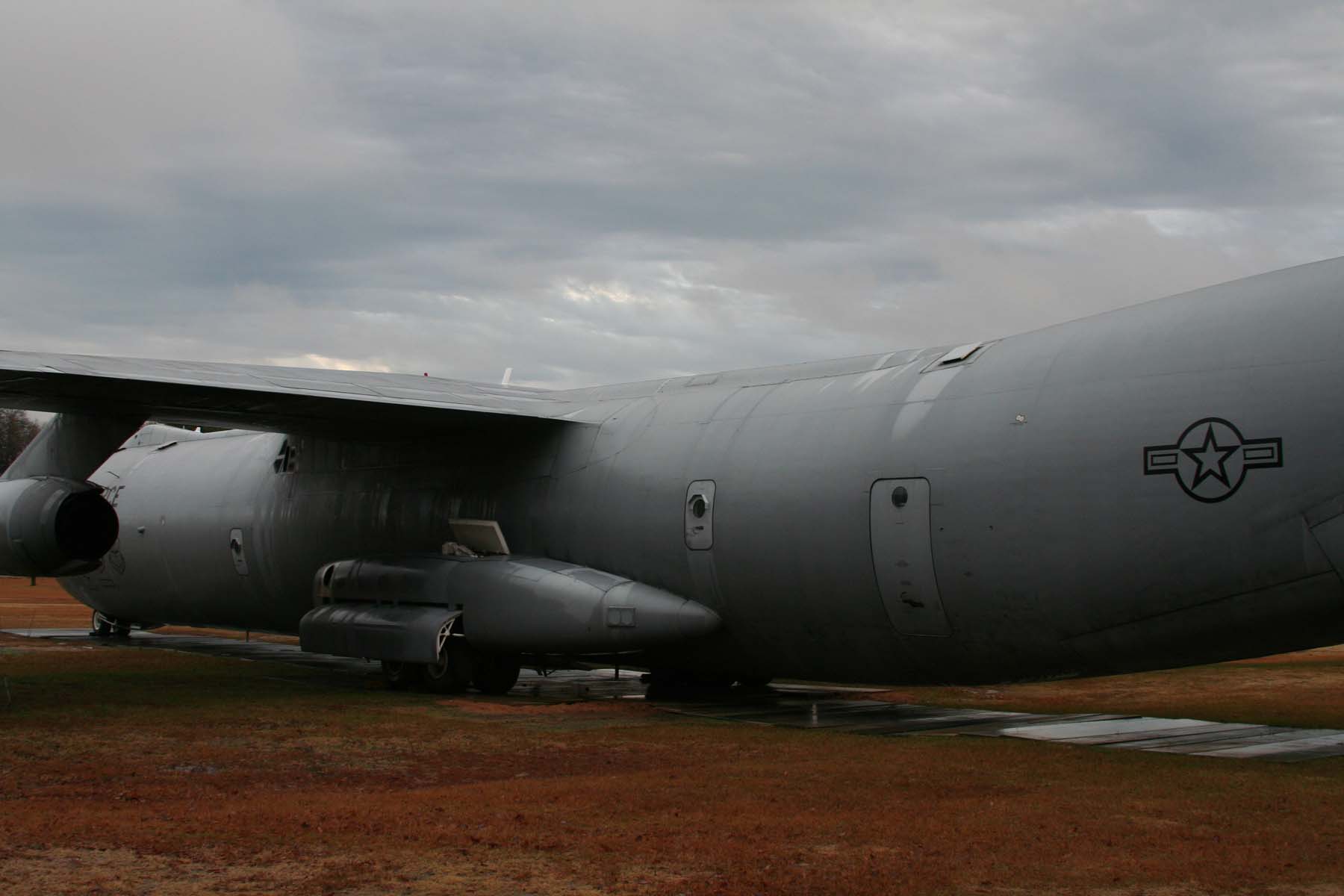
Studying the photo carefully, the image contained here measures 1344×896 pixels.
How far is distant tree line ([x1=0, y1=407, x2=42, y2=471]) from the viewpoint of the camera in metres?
96.8

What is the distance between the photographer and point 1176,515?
10.8 meters

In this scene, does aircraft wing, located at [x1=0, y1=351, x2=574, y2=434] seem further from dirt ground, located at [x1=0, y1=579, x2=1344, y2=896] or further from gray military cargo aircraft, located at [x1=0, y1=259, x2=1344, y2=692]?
dirt ground, located at [x1=0, y1=579, x2=1344, y2=896]

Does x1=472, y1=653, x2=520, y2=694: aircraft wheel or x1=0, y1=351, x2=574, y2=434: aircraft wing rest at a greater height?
x1=0, y1=351, x2=574, y2=434: aircraft wing

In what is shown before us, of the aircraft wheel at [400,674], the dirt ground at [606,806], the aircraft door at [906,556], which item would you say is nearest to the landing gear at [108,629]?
the aircraft wheel at [400,674]

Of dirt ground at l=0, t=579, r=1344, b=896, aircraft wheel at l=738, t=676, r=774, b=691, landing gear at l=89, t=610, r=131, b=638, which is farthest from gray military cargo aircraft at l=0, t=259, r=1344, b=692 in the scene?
landing gear at l=89, t=610, r=131, b=638

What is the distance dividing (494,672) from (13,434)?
96.6 m

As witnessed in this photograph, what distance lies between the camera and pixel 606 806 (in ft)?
29.1

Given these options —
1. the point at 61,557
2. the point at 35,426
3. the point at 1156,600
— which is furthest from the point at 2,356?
the point at 35,426

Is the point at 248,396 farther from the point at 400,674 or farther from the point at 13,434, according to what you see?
the point at 13,434

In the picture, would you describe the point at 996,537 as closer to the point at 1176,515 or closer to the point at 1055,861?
the point at 1176,515

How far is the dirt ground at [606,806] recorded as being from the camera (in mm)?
6961

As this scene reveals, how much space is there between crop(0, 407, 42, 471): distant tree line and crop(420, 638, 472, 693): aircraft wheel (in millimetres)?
88001

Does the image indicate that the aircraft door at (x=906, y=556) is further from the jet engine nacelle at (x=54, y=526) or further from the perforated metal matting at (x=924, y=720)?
the jet engine nacelle at (x=54, y=526)

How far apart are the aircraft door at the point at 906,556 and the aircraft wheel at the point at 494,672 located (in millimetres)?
5498
